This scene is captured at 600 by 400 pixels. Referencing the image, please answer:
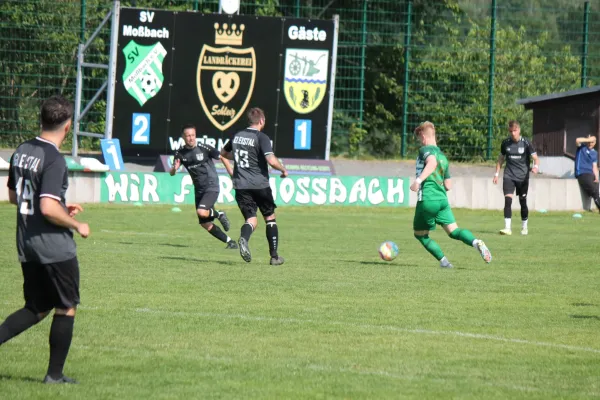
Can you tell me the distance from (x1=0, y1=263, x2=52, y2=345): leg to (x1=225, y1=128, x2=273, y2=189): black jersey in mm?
7330

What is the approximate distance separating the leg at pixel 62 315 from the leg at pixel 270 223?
7.29m

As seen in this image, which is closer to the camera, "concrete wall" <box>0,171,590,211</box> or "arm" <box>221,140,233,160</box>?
"arm" <box>221,140,233,160</box>

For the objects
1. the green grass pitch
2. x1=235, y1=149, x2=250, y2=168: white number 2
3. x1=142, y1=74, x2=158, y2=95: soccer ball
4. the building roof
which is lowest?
the green grass pitch

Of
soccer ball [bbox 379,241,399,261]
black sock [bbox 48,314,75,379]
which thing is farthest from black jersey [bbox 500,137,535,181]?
black sock [bbox 48,314,75,379]

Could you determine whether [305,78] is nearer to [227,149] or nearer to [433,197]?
[227,149]

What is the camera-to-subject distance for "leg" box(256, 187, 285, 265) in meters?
14.1

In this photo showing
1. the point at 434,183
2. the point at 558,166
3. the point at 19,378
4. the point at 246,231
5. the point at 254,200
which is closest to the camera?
the point at 19,378

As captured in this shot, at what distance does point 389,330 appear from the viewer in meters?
8.96

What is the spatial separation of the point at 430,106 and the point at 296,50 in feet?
19.1

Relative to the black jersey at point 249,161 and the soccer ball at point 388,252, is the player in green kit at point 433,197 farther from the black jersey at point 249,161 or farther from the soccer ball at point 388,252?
the black jersey at point 249,161

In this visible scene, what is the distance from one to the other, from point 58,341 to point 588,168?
23.4 metres

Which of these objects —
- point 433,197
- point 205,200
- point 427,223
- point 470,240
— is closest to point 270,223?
point 427,223

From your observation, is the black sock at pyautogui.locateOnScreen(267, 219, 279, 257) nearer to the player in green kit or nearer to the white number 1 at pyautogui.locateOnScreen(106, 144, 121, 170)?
the player in green kit

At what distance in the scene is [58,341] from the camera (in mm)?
6734
